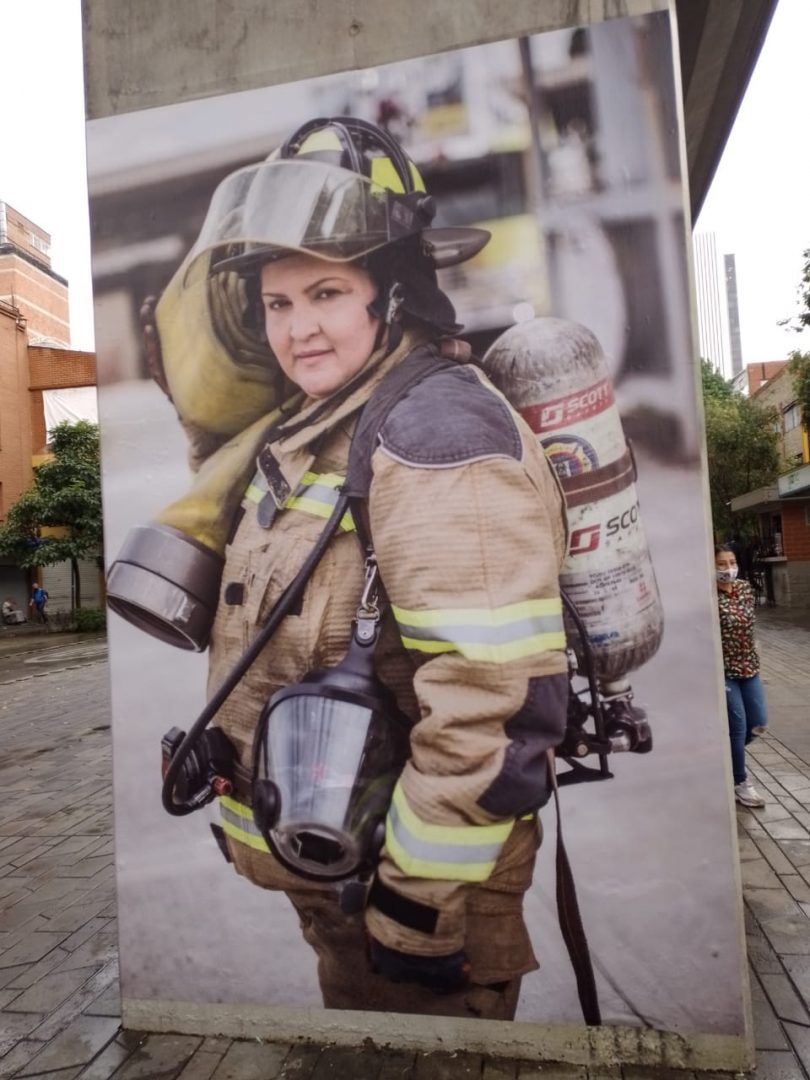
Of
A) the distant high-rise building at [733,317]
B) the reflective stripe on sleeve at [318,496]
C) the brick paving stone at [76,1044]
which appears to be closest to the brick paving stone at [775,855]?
the reflective stripe on sleeve at [318,496]

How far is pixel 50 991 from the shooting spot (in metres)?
3.97

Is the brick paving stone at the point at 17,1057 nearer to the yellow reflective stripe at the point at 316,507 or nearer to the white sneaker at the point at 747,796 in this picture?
the yellow reflective stripe at the point at 316,507

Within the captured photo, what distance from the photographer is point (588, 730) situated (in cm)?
304

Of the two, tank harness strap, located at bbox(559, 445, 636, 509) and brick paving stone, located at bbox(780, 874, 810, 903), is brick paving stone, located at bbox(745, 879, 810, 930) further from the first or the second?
tank harness strap, located at bbox(559, 445, 636, 509)

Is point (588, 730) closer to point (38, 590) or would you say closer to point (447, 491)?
point (447, 491)

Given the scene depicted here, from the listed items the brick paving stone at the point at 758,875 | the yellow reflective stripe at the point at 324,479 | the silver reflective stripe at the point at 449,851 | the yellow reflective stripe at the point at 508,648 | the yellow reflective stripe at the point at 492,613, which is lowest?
the brick paving stone at the point at 758,875

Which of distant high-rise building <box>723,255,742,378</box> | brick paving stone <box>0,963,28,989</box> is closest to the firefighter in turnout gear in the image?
brick paving stone <box>0,963,28,989</box>

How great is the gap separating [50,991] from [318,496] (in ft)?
9.07

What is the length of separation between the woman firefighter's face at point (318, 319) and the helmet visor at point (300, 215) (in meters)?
0.07

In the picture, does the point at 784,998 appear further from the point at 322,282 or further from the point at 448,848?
the point at 322,282

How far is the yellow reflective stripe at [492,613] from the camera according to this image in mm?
2922

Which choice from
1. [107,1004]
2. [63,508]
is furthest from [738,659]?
[63,508]

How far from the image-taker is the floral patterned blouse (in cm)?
570

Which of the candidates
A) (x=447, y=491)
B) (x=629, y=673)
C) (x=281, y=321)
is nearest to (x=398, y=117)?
(x=281, y=321)
